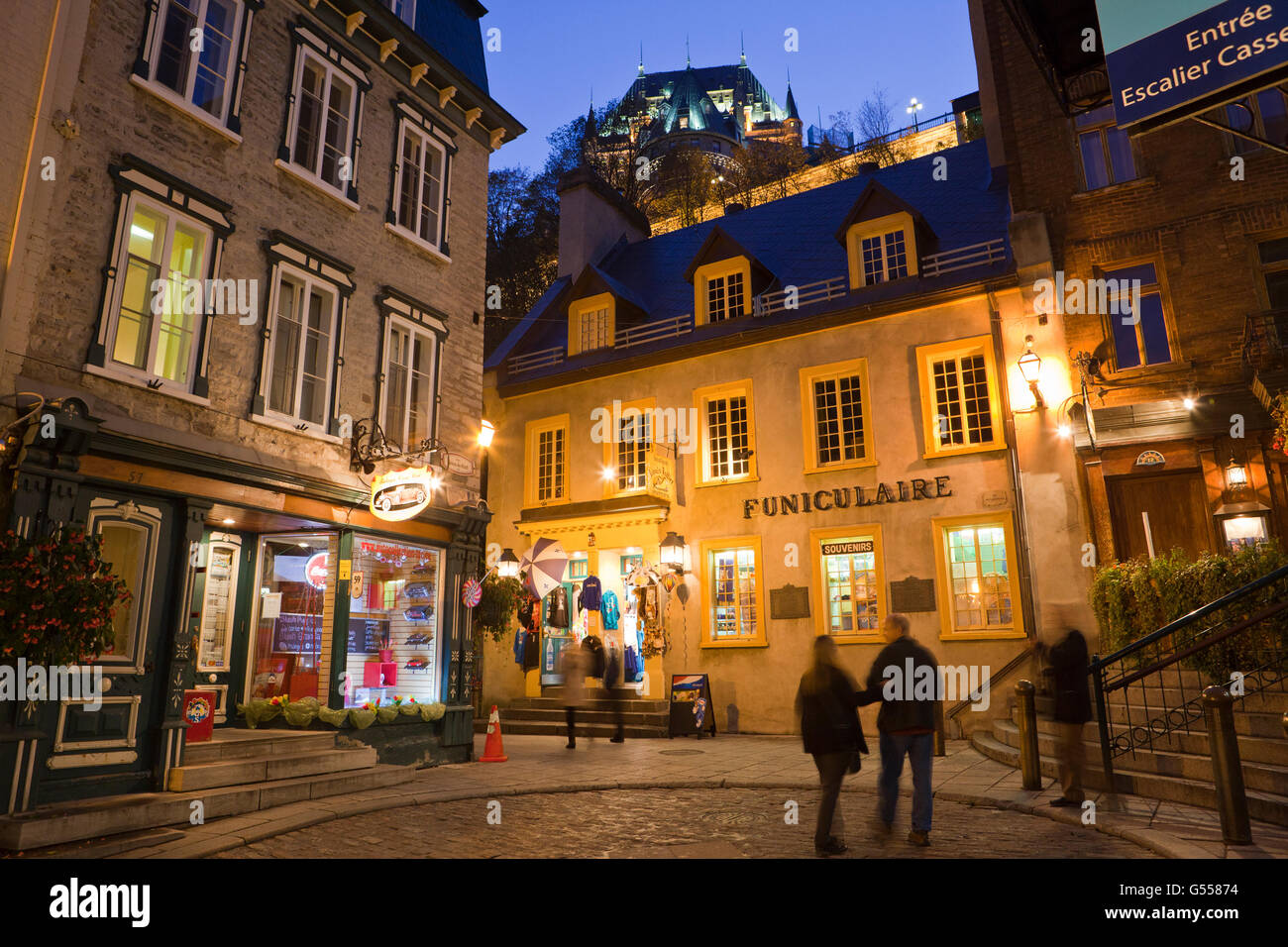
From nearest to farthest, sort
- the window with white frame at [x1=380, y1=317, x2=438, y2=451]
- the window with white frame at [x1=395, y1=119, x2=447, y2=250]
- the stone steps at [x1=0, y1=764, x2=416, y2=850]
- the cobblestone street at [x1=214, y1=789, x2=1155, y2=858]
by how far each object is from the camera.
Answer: the cobblestone street at [x1=214, y1=789, x2=1155, y2=858], the stone steps at [x1=0, y1=764, x2=416, y2=850], the window with white frame at [x1=380, y1=317, x2=438, y2=451], the window with white frame at [x1=395, y1=119, x2=447, y2=250]

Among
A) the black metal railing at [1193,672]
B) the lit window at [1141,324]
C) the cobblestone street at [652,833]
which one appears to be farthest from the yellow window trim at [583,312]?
the black metal railing at [1193,672]

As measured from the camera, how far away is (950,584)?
15.7 meters

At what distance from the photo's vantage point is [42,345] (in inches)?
323

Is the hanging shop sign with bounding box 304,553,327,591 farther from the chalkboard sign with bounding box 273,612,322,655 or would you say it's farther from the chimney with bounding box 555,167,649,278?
the chimney with bounding box 555,167,649,278

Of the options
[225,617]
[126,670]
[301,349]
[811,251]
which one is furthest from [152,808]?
[811,251]

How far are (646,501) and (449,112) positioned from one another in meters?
9.00

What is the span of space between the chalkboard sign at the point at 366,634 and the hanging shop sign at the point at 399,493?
65.5 inches

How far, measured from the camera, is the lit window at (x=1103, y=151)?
15664 mm

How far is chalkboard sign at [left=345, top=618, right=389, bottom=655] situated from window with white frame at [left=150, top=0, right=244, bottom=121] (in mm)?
7031

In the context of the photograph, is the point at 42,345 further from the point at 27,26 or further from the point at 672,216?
the point at 672,216

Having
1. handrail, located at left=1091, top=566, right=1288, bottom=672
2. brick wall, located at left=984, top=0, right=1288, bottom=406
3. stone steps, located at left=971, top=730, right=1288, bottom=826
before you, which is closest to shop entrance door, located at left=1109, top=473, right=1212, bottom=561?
brick wall, located at left=984, top=0, right=1288, bottom=406

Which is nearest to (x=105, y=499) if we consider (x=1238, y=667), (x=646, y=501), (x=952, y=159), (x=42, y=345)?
(x=42, y=345)

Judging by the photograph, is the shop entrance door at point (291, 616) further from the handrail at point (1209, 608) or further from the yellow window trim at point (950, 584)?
the yellow window trim at point (950, 584)

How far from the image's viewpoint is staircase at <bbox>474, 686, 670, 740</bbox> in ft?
55.2
